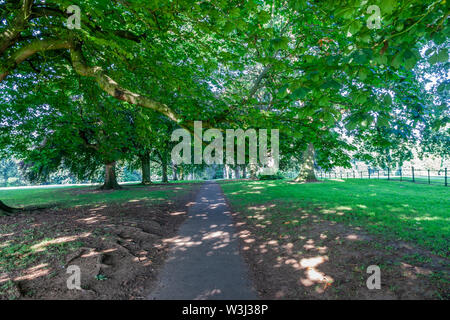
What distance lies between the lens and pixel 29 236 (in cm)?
551

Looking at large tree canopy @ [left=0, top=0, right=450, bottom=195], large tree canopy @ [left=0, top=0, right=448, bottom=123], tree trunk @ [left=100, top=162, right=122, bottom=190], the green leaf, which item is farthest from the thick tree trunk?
the green leaf

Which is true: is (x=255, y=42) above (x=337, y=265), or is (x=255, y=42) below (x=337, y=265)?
above

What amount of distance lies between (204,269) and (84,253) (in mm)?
2677

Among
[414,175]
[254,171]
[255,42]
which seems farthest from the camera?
[254,171]

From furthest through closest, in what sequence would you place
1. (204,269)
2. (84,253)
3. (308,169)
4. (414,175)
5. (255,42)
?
(308,169)
(414,175)
(84,253)
(255,42)
(204,269)

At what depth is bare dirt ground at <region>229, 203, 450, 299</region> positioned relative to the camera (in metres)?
3.19

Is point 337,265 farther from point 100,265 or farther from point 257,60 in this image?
point 100,265

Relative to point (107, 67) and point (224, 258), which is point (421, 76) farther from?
point (107, 67)

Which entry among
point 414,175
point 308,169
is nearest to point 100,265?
point 308,169

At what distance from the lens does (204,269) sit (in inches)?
160

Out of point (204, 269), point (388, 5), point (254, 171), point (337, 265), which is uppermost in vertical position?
point (388, 5)

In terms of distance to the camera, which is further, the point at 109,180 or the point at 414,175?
the point at 109,180

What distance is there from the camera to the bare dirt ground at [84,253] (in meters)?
3.38
